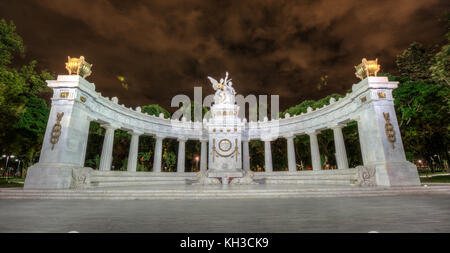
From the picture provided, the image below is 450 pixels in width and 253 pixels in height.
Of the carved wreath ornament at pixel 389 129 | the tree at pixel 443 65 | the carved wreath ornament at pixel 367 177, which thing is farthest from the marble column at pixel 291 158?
the tree at pixel 443 65

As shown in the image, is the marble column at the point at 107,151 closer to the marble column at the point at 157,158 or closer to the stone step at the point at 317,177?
the marble column at the point at 157,158

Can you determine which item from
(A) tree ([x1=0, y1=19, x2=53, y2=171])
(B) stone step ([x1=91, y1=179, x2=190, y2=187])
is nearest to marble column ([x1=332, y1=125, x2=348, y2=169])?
(B) stone step ([x1=91, y1=179, x2=190, y2=187])

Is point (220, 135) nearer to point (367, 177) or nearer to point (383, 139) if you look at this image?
point (367, 177)

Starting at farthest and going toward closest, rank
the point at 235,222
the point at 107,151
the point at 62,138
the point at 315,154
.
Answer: the point at 315,154 → the point at 107,151 → the point at 62,138 → the point at 235,222

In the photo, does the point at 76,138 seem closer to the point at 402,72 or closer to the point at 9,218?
the point at 9,218

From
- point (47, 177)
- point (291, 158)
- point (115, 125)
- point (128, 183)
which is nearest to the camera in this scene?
point (47, 177)

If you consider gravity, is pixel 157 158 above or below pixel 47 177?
above

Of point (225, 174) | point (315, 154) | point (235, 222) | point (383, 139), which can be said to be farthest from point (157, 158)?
point (383, 139)

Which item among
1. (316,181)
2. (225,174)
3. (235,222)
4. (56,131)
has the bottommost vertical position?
(235,222)

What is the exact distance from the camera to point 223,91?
107ft

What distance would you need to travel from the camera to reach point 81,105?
21.2 m

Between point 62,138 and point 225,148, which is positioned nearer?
point 62,138

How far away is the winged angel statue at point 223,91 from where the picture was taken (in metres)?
32.7

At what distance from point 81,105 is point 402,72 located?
45.1 metres
